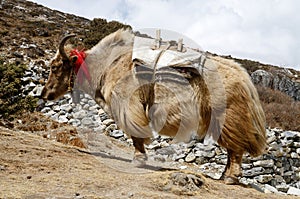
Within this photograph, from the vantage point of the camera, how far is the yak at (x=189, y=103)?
5.00 m

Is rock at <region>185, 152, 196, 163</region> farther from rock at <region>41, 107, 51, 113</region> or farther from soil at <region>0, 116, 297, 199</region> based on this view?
rock at <region>41, 107, 51, 113</region>

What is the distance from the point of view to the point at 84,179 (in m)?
4.24

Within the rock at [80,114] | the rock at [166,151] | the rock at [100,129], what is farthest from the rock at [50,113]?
the rock at [166,151]

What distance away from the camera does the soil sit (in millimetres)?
3773

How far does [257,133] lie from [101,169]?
6.73ft

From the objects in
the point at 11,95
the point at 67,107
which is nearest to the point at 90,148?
the point at 11,95

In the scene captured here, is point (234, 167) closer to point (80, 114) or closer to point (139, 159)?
point (139, 159)

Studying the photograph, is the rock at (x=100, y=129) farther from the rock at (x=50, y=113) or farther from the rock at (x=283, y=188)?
the rock at (x=283, y=188)

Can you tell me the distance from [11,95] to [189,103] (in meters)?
5.16

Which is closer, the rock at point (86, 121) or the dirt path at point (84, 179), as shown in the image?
the dirt path at point (84, 179)

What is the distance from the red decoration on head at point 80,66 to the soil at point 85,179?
1.17 meters

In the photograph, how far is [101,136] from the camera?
1021 centimetres

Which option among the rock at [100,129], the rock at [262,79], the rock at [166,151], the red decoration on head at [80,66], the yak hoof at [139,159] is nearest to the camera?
the yak hoof at [139,159]

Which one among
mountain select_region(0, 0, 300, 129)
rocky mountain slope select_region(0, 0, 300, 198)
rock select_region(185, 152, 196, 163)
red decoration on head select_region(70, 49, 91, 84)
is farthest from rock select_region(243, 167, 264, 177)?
red decoration on head select_region(70, 49, 91, 84)
